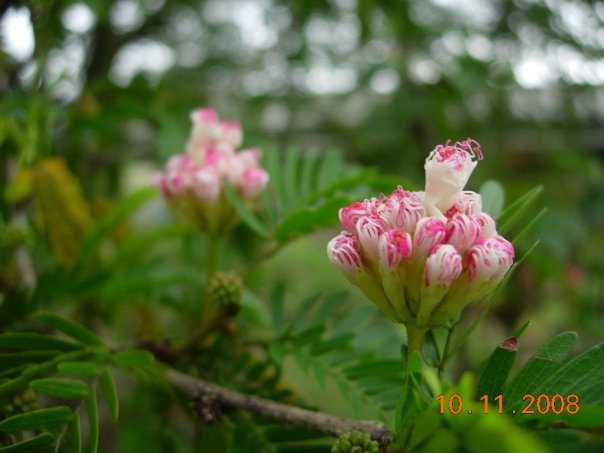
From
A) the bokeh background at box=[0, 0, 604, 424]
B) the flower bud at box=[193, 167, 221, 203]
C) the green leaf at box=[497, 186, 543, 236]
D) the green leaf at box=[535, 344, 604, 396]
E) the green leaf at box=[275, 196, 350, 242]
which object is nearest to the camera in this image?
the green leaf at box=[535, 344, 604, 396]

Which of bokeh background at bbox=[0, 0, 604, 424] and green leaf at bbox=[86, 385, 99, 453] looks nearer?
green leaf at bbox=[86, 385, 99, 453]

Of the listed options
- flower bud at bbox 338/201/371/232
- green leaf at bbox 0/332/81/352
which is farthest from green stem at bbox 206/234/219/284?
flower bud at bbox 338/201/371/232

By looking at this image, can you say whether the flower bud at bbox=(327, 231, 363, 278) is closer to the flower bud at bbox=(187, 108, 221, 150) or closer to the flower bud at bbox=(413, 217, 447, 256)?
the flower bud at bbox=(413, 217, 447, 256)

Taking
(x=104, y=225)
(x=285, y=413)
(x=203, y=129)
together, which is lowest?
(x=285, y=413)

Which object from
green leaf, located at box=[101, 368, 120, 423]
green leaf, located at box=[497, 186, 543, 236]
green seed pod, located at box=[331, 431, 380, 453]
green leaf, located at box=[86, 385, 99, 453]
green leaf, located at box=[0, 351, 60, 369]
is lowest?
green leaf, located at box=[86, 385, 99, 453]

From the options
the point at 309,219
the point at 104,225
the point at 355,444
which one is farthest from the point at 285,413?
the point at 104,225

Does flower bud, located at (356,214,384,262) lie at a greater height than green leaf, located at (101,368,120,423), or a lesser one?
greater

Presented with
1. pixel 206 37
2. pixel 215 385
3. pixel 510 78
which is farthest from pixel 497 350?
pixel 206 37

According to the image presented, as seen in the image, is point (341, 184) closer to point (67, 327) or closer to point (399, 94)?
point (67, 327)
